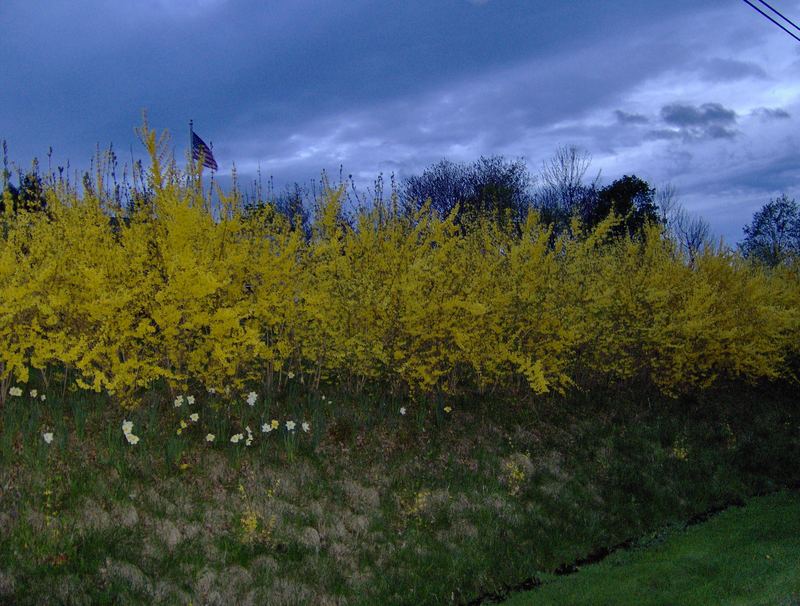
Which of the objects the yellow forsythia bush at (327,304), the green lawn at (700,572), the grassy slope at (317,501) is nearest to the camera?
the green lawn at (700,572)

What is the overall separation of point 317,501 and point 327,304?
2.74m

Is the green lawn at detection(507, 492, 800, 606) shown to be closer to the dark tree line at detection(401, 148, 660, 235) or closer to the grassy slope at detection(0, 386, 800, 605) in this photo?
the grassy slope at detection(0, 386, 800, 605)

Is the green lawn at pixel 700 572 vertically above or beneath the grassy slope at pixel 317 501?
beneath

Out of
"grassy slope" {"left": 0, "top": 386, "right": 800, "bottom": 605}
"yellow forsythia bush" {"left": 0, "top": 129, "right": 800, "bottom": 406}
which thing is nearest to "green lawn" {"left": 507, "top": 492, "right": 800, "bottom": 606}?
"grassy slope" {"left": 0, "top": 386, "right": 800, "bottom": 605}

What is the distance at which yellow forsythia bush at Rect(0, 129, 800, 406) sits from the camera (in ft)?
24.7

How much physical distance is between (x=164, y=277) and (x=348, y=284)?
2323 millimetres

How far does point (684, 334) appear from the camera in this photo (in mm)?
12750

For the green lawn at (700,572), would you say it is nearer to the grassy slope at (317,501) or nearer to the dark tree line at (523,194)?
the grassy slope at (317,501)

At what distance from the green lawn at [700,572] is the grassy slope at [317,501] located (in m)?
0.62

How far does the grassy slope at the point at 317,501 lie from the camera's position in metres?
5.96

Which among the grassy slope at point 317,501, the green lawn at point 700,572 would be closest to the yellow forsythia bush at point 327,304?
the grassy slope at point 317,501

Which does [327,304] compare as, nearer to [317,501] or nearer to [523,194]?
[317,501]

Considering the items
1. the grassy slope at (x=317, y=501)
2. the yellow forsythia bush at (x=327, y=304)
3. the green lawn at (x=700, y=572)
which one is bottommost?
the green lawn at (x=700, y=572)

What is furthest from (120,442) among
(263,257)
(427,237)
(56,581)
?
(427,237)
